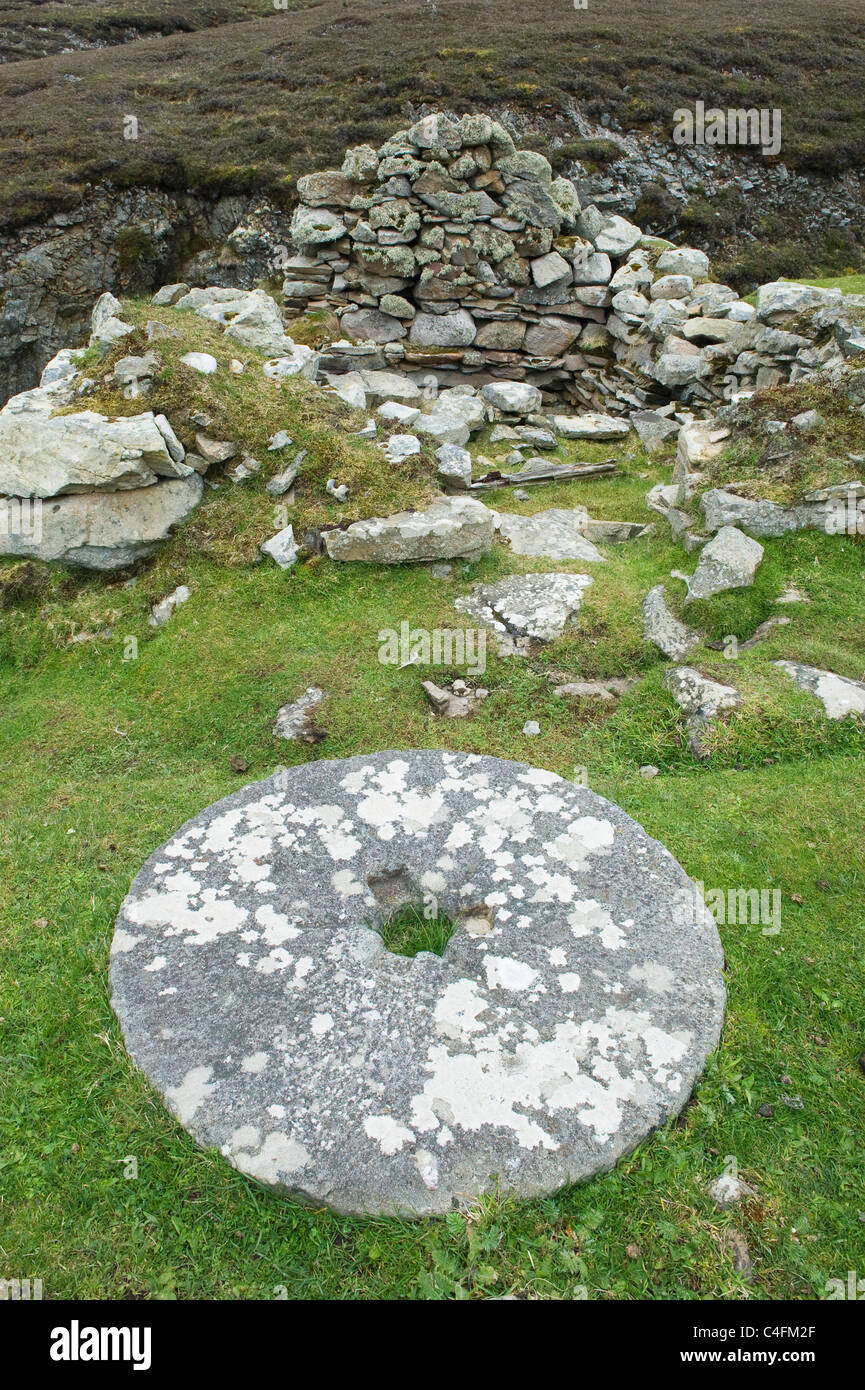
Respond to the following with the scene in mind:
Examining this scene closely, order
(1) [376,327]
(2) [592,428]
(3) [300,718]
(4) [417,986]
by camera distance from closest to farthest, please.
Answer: (4) [417,986]
(3) [300,718]
(2) [592,428]
(1) [376,327]

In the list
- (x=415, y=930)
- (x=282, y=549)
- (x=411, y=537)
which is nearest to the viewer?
(x=415, y=930)

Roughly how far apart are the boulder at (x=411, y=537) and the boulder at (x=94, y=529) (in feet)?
7.37

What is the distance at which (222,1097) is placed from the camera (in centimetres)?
408

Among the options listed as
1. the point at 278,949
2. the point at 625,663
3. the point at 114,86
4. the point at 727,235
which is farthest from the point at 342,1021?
the point at 114,86

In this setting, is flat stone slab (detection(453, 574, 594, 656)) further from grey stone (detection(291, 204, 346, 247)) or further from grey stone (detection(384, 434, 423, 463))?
grey stone (detection(291, 204, 346, 247))

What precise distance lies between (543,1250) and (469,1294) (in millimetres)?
394

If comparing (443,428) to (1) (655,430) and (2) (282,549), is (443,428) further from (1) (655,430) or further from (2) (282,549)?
(2) (282,549)

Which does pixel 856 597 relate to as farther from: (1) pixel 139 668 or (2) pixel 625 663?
(1) pixel 139 668

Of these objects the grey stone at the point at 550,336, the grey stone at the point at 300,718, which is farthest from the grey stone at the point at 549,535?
the grey stone at the point at 550,336

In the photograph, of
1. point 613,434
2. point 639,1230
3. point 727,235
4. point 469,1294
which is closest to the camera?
point 469,1294

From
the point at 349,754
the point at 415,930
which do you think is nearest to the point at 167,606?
the point at 349,754

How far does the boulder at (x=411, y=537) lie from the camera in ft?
30.6

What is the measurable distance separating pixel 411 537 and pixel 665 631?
10.2 ft

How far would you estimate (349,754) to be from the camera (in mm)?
7348
